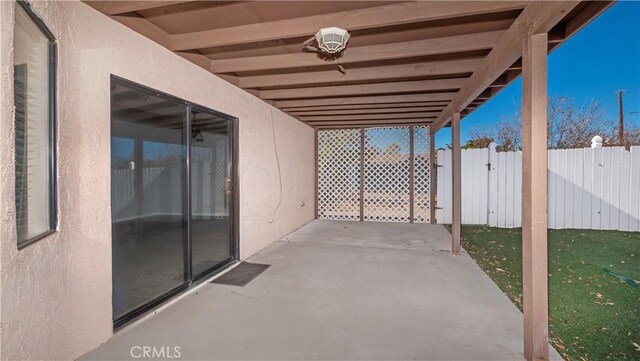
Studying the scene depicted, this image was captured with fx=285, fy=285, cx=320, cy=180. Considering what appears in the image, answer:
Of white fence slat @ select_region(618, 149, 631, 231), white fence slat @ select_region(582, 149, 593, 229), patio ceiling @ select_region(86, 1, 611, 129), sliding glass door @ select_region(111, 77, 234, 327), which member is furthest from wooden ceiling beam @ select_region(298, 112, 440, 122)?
white fence slat @ select_region(618, 149, 631, 231)

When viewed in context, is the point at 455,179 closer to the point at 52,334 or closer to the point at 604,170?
the point at 604,170

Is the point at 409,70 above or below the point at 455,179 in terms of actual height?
above

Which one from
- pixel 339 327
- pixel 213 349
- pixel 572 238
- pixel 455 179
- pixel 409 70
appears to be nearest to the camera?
pixel 213 349

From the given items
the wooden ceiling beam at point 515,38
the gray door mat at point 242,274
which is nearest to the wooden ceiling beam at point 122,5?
the wooden ceiling beam at point 515,38

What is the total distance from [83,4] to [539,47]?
10.0ft

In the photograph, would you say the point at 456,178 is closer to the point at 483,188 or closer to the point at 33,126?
the point at 483,188

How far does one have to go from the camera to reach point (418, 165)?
22.9 feet

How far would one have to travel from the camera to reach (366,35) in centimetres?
255

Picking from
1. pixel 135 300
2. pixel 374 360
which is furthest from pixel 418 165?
pixel 135 300

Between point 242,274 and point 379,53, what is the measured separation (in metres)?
2.91

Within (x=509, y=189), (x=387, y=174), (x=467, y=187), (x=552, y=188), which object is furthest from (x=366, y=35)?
(x=552, y=188)

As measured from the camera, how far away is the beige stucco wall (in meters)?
1.27

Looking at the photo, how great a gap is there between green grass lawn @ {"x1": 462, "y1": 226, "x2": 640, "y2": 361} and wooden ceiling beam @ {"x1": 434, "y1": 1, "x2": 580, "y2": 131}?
214 centimetres

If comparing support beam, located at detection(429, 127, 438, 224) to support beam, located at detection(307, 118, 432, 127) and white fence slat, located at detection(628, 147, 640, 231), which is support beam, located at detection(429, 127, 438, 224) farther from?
white fence slat, located at detection(628, 147, 640, 231)
